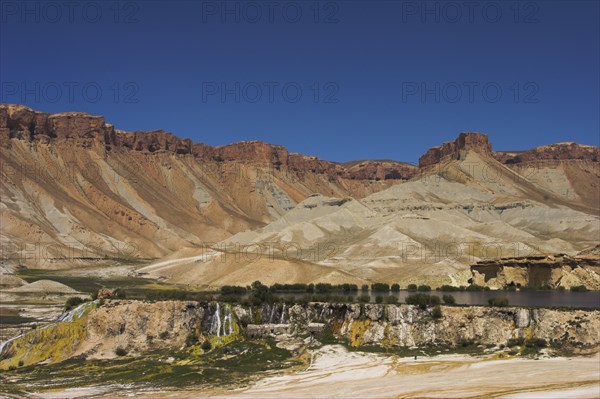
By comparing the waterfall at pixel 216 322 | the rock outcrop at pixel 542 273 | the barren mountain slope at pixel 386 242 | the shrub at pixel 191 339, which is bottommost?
the shrub at pixel 191 339

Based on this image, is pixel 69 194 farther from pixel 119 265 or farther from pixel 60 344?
pixel 60 344

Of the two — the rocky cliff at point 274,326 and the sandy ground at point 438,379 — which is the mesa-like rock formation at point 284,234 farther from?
the sandy ground at point 438,379

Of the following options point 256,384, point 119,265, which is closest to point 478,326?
point 256,384

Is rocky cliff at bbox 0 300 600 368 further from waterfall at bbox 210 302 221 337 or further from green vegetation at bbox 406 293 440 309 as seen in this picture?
green vegetation at bbox 406 293 440 309

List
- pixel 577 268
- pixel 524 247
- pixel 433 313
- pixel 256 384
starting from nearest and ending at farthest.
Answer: pixel 256 384, pixel 433 313, pixel 577 268, pixel 524 247

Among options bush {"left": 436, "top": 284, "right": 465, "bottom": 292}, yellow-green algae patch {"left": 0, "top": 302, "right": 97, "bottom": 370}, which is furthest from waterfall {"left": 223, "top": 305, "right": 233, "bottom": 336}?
bush {"left": 436, "top": 284, "right": 465, "bottom": 292}

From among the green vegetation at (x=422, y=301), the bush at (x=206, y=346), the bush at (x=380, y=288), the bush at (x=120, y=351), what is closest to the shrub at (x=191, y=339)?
the bush at (x=206, y=346)
